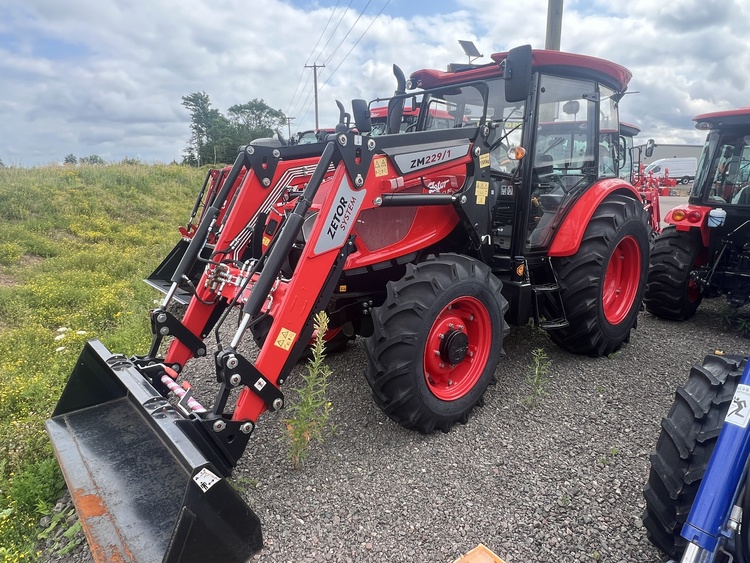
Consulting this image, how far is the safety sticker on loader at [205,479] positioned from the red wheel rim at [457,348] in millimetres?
1422

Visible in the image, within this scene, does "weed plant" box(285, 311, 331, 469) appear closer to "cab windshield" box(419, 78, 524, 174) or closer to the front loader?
the front loader

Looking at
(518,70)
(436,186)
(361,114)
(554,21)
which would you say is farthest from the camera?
(554,21)

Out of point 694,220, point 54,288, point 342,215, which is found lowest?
point 54,288

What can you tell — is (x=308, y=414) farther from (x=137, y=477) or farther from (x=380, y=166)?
(x=380, y=166)

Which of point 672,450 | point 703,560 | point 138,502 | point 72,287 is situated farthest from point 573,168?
point 72,287

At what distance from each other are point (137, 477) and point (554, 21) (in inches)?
348

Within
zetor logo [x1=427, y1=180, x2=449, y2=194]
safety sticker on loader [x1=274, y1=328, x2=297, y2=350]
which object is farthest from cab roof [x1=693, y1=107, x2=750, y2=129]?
safety sticker on loader [x1=274, y1=328, x2=297, y2=350]

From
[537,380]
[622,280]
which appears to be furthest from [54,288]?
[622,280]

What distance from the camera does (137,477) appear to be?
232cm

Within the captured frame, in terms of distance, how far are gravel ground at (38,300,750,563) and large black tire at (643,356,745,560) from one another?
13.3 inches

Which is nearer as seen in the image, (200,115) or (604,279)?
(604,279)

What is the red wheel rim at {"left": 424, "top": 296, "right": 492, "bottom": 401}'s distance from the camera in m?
3.11

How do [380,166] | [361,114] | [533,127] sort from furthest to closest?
[361,114], [533,127], [380,166]

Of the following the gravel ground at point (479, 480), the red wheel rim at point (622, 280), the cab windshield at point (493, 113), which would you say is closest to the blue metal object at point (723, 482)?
the gravel ground at point (479, 480)
